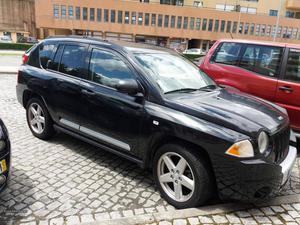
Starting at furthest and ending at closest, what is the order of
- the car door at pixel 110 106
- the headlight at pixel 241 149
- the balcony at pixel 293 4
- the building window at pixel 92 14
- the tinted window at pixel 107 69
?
the balcony at pixel 293 4
the building window at pixel 92 14
the tinted window at pixel 107 69
the car door at pixel 110 106
the headlight at pixel 241 149

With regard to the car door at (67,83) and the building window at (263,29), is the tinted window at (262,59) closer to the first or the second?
the car door at (67,83)

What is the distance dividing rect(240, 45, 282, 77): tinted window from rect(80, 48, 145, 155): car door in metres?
2.99

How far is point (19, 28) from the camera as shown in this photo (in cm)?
7044

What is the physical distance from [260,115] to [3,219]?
295 centimetres

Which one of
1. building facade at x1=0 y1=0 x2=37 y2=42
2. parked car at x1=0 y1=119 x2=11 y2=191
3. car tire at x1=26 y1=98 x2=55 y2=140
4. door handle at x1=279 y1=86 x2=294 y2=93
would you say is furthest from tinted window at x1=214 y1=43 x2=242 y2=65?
building facade at x1=0 y1=0 x2=37 y2=42

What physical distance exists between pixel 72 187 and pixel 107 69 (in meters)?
1.60

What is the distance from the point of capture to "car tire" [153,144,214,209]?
2.95 metres

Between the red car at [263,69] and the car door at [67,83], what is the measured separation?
2.96 m

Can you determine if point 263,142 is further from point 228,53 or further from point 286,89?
point 228,53

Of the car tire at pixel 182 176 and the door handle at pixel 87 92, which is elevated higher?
the door handle at pixel 87 92

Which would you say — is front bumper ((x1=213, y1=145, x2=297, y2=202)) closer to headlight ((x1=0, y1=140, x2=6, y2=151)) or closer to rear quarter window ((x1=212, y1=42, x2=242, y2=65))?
headlight ((x1=0, y1=140, x2=6, y2=151))

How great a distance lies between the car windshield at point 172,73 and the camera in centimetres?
356

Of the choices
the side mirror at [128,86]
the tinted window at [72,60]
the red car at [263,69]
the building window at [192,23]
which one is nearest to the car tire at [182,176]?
the side mirror at [128,86]

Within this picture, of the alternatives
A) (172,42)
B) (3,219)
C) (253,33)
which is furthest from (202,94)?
(253,33)
